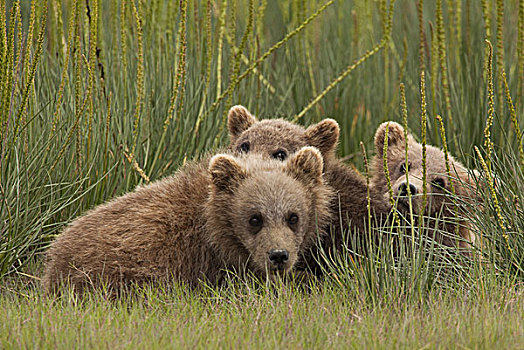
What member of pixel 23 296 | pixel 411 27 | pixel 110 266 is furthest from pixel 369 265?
pixel 411 27

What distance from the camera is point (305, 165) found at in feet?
16.8

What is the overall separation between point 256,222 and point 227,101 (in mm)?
1668

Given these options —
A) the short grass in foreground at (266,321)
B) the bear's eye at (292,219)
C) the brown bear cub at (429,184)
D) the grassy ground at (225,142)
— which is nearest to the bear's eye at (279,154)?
the grassy ground at (225,142)

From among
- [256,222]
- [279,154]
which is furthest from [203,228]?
[279,154]

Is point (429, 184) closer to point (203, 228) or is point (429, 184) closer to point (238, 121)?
point (203, 228)

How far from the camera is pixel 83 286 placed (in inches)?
180

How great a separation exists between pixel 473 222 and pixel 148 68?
3.33 meters

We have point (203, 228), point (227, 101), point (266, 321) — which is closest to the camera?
point (266, 321)

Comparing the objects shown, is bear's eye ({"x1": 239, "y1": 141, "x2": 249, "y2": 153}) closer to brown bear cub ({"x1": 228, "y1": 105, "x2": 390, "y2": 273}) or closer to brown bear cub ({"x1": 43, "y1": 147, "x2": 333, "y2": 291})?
brown bear cub ({"x1": 228, "y1": 105, "x2": 390, "y2": 273})

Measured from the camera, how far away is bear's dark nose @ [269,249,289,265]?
4496 mm

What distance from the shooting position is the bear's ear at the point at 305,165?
511 centimetres

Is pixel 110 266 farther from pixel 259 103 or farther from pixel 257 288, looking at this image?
pixel 259 103

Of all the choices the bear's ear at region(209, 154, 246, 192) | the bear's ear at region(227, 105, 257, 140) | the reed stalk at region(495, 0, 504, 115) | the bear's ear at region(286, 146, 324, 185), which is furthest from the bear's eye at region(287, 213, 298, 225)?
the reed stalk at region(495, 0, 504, 115)

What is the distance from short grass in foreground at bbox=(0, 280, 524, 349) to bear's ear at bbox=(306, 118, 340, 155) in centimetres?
208
